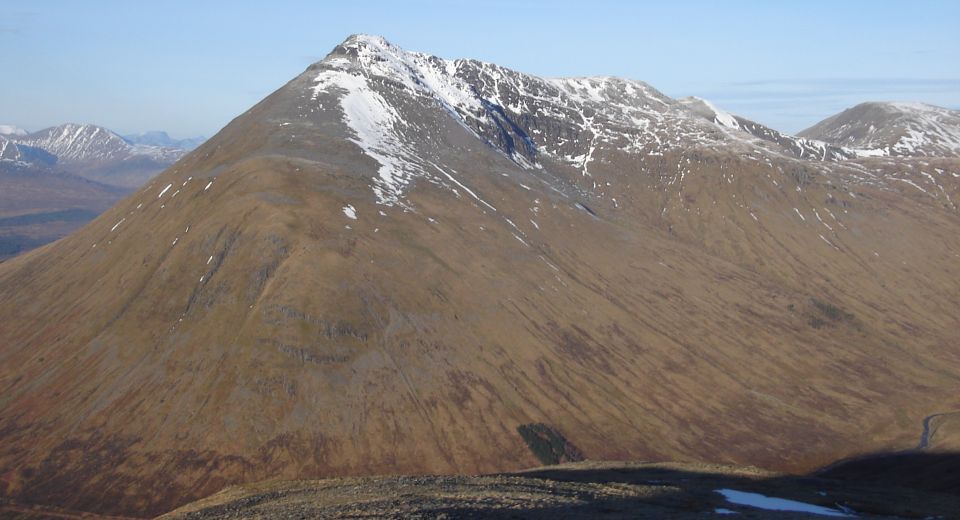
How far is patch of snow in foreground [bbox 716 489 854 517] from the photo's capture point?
6258cm

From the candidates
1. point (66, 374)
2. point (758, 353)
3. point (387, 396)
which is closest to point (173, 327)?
point (66, 374)

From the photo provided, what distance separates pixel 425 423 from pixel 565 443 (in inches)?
953

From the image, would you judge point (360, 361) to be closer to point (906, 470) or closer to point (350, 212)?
point (350, 212)

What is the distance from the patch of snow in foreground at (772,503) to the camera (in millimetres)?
62584

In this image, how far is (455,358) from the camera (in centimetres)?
14938

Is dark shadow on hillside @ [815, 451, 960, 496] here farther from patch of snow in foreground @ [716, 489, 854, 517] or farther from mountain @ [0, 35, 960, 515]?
patch of snow in foreground @ [716, 489, 854, 517]

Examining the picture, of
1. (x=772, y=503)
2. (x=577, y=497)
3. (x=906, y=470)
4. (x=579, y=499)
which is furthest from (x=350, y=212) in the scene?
(x=772, y=503)

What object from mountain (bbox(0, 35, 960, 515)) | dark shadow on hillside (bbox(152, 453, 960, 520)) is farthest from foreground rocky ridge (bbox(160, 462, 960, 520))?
mountain (bbox(0, 35, 960, 515))

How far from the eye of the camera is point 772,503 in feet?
218

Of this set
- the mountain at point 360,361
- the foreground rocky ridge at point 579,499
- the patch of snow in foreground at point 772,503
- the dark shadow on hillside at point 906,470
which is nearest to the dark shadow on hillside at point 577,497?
the foreground rocky ridge at point 579,499

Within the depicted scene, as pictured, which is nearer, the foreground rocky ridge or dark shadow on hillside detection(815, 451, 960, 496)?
the foreground rocky ridge

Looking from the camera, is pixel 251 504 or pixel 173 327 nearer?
pixel 251 504

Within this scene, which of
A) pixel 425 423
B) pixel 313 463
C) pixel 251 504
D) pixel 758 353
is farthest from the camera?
pixel 758 353

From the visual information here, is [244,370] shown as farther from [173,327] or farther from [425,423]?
[425,423]
